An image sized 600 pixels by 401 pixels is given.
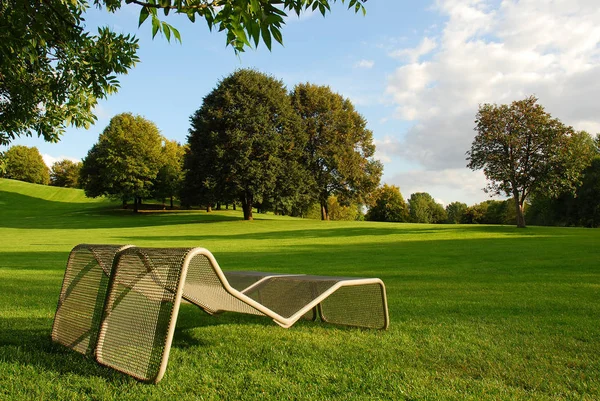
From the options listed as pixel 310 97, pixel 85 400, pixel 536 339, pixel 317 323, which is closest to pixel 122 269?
pixel 85 400

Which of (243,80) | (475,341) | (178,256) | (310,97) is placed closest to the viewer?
(178,256)

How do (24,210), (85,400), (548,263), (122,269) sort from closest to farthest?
1. (85,400)
2. (122,269)
3. (548,263)
4. (24,210)

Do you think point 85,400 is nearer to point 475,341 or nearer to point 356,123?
point 475,341

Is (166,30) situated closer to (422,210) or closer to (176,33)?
(176,33)

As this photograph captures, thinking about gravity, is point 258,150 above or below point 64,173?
below

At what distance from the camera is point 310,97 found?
4225cm

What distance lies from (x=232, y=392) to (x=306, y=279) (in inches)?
66.0

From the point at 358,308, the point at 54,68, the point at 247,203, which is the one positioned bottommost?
the point at 358,308

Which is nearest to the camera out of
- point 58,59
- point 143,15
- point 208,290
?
point 143,15

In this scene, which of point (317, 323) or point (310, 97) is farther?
point (310, 97)

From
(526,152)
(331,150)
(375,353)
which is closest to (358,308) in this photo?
(375,353)

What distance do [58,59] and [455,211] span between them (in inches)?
4367

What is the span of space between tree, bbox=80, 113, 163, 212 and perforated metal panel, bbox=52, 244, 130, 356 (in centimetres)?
4418

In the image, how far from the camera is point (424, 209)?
306 feet
